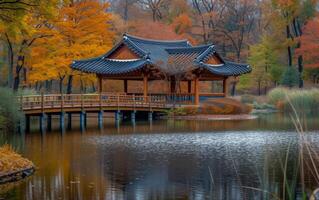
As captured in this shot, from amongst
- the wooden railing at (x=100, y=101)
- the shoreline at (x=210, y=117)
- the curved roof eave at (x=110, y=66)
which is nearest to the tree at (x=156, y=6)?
the curved roof eave at (x=110, y=66)

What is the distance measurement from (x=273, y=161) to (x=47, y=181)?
6.38 metres

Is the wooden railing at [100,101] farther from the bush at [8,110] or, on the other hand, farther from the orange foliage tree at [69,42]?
the orange foliage tree at [69,42]

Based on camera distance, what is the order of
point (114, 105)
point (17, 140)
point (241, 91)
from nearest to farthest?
point (17, 140), point (114, 105), point (241, 91)

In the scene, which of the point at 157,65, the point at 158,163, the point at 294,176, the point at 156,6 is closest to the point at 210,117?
the point at 157,65

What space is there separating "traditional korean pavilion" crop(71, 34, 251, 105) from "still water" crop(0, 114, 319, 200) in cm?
824

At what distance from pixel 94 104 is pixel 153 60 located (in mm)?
6738

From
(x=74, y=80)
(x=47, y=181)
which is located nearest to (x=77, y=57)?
(x=74, y=80)

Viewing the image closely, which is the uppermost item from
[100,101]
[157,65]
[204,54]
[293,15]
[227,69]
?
[293,15]

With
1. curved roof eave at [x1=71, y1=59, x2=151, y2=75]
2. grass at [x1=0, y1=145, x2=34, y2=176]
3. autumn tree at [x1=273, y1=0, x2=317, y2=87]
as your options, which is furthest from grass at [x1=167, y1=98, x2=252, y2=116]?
grass at [x1=0, y1=145, x2=34, y2=176]

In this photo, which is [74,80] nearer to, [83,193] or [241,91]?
[241,91]

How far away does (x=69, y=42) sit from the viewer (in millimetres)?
36344

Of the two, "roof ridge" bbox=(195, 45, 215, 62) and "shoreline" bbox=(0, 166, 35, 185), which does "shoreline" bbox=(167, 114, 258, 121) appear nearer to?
"roof ridge" bbox=(195, 45, 215, 62)

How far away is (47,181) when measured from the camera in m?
12.2

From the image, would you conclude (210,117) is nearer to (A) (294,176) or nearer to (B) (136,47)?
(B) (136,47)
